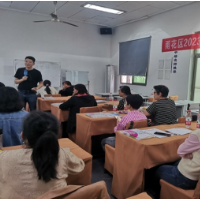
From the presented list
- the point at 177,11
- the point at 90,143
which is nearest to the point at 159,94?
the point at 90,143

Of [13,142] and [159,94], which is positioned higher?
[159,94]

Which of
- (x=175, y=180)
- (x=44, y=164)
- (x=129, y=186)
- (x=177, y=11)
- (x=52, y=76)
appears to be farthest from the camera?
(x=52, y=76)

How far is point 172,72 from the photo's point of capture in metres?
5.07

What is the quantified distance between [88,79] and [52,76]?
143 cm

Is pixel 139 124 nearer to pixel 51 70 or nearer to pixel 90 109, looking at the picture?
pixel 90 109

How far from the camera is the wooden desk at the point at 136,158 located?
57.5 inches

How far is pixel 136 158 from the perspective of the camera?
149 centimetres

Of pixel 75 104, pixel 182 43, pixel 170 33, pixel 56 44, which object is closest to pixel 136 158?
pixel 75 104

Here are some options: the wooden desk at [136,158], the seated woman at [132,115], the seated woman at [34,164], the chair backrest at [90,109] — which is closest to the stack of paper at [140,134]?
the wooden desk at [136,158]

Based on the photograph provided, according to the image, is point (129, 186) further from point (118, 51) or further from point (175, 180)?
point (118, 51)

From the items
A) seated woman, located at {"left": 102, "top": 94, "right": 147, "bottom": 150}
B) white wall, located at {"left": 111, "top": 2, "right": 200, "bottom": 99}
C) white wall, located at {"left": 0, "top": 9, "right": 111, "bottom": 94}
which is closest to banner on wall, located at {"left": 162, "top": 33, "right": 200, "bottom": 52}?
white wall, located at {"left": 111, "top": 2, "right": 200, "bottom": 99}

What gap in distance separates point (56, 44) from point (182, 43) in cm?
385

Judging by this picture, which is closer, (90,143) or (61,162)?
(61,162)

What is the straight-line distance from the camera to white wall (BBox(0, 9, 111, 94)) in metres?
5.54
